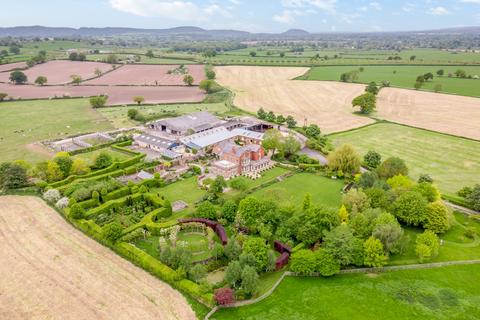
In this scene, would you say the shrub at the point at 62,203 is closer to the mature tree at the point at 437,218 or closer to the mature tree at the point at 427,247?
the mature tree at the point at 427,247

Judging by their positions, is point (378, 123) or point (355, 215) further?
point (378, 123)

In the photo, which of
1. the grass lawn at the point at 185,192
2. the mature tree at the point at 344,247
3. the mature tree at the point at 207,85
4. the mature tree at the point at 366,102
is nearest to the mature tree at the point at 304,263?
the mature tree at the point at 344,247

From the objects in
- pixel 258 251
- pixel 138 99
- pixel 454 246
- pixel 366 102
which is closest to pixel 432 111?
pixel 366 102

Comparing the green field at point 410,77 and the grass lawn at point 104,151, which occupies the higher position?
the green field at point 410,77

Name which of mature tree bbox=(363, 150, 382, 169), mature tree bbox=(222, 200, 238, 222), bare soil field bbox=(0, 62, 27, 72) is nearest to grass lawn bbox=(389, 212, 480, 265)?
mature tree bbox=(363, 150, 382, 169)

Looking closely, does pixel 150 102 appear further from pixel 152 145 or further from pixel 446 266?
pixel 446 266

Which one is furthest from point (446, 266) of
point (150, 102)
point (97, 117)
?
point (150, 102)
